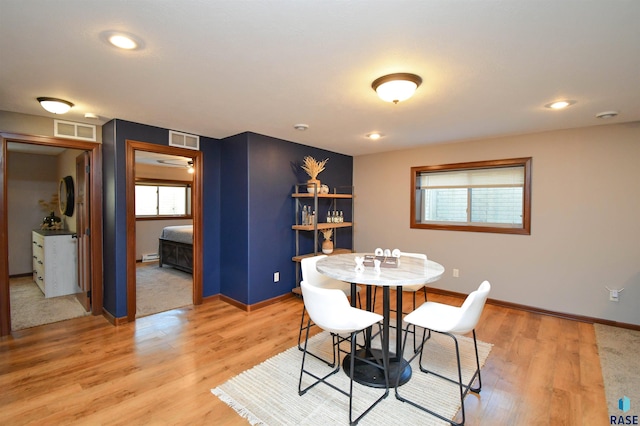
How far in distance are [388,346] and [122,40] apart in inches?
107

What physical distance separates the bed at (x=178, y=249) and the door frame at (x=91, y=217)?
75.1 inches

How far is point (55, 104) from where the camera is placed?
2684mm

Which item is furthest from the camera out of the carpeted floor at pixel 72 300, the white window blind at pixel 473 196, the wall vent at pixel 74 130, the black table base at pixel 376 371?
the white window blind at pixel 473 196

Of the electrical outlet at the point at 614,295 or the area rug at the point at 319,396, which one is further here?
the electrical outlet at the point at 614,295

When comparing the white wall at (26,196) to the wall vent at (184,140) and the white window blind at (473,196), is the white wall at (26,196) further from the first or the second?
the white window blind at (473,196)

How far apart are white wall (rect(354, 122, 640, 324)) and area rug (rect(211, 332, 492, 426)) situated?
190cm

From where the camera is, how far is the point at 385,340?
→ 2.30m

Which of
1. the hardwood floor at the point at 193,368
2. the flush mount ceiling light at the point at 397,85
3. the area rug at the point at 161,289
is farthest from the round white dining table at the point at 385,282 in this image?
the area rug at the point at 161,289

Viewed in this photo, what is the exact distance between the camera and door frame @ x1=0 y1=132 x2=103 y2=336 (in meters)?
3.05

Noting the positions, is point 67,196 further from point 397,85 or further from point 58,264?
point 397,85

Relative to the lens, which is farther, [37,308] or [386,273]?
[37,308]

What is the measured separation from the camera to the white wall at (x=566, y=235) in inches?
134

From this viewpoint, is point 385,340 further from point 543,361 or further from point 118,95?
point 118,95

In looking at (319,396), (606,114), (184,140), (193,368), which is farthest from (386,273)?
(184,140)
